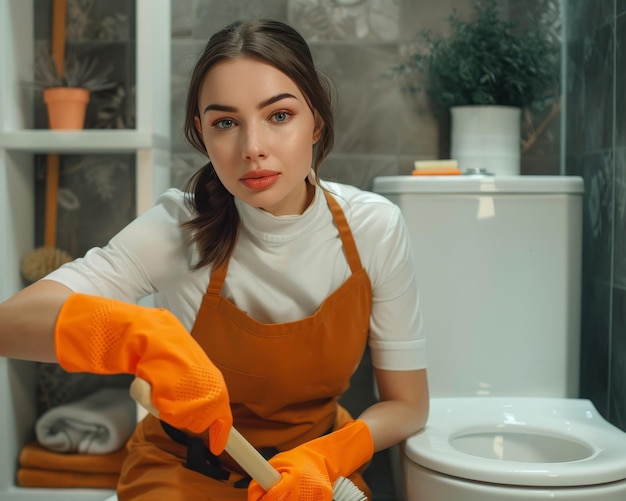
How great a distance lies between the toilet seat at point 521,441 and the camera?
3.51 ft

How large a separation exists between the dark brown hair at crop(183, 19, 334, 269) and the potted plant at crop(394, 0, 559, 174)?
0.51 metres

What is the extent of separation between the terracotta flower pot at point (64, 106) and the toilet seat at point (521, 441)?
954mm

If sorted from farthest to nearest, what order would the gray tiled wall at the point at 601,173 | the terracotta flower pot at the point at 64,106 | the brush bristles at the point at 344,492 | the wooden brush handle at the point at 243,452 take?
the terracotta flower pot at the point at 64,106 < the gray tiled wall at the point at 601,173 < the brush bristles at the point at 344,492 < the wooden brush handle at the point at 243,452

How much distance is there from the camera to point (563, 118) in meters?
1.75

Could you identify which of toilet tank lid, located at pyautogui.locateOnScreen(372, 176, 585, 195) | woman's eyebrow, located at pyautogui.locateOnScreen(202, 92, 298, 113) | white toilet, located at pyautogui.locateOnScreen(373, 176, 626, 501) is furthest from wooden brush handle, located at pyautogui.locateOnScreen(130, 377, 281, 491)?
toilet tank lid, located at pyautogui.locateOnScreen(372, 176, 585, 195)

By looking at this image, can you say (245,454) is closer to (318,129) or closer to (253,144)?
(253,144)

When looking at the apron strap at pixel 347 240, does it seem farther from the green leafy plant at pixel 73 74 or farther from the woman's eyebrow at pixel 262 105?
the green leafy plant at pixel 73 74

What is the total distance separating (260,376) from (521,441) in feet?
1.69

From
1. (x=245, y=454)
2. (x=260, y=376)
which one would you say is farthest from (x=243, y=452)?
(x=260, y=376)

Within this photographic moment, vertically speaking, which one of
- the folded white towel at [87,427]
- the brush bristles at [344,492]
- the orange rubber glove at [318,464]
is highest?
the orange rubber glove at [318,464]

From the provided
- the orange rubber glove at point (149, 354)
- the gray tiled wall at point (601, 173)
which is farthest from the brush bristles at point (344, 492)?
the gray tiled wall at point (601, 173)

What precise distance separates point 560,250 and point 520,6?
1.94ft

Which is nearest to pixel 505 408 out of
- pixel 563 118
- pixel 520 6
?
pixel 563 118

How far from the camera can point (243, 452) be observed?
89cm
